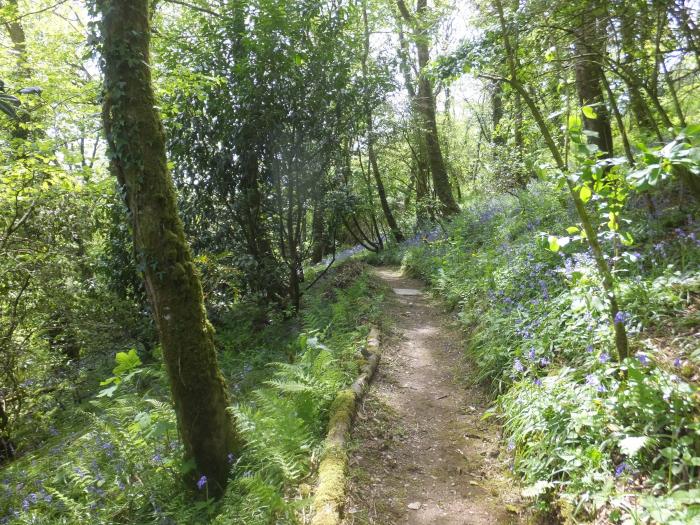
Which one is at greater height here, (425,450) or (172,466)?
(172,466)

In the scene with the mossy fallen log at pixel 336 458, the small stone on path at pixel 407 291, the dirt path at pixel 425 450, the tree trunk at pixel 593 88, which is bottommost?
the dirt path at pixel 425 450

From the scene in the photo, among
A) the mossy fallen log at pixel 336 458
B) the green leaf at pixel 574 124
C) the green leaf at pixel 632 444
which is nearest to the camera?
the green leaf at pixel 632 444

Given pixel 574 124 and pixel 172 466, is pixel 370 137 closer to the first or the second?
pixel 574 124

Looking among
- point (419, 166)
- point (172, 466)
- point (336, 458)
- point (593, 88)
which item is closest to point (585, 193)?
point (336, 458)

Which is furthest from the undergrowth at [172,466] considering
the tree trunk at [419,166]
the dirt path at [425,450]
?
the tree trunk at [419,166]

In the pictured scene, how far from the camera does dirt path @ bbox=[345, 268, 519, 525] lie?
10.6 feet

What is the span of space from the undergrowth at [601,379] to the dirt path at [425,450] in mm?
304

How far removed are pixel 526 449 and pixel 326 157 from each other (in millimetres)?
7182

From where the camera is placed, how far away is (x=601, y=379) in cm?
308

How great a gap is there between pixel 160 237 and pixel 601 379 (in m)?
3.58

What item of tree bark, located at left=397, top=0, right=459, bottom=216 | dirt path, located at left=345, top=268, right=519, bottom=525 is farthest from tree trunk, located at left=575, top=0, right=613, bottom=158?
tree bark, located at left=397, top=0, right=459, bottom=216

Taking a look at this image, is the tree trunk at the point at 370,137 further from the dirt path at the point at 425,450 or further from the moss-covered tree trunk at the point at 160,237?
the moss-covered tree trunk at the point at 160,237

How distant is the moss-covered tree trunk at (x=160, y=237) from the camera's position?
3.38 metres

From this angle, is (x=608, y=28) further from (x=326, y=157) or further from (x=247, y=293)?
(x=247, y=293)
